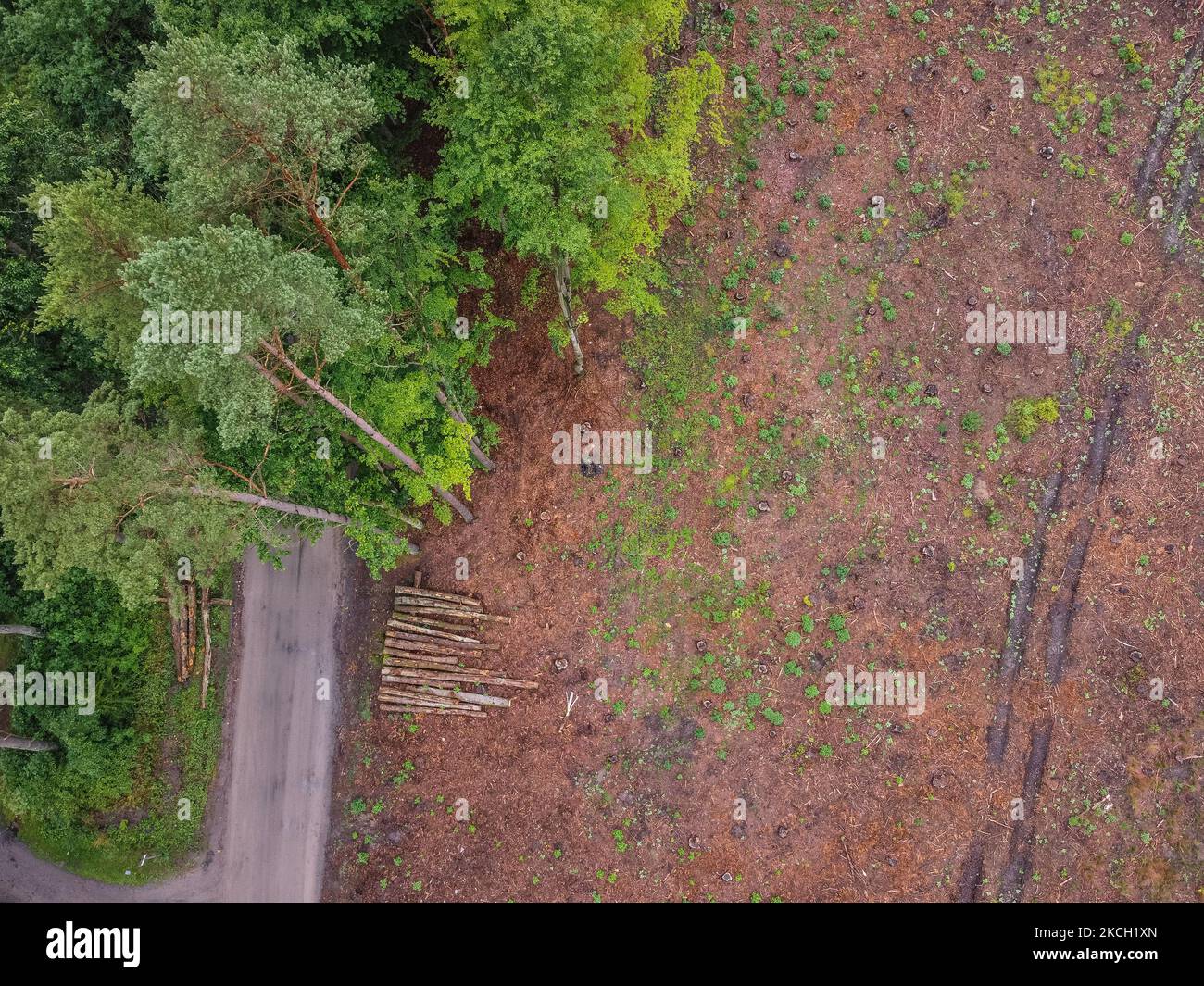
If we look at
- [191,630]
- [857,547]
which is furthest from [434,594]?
[857,547]

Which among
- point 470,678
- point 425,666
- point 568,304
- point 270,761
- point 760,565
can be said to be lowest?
point 270,761

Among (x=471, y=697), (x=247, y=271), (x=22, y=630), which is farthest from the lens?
(x=471, y=697)

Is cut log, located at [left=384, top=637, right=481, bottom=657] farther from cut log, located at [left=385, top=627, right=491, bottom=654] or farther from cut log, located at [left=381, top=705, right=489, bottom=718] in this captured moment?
cut log, located at [left=381, top=705, right=489, bottom=718]

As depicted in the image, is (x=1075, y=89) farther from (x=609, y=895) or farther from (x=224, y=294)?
(x=609, y=895)

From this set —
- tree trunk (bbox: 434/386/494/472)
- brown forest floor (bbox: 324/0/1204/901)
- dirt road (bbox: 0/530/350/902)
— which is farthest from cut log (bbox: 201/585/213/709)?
tree trunk (bbox: 434/386/494/472)

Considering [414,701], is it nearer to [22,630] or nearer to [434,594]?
[434,594]
